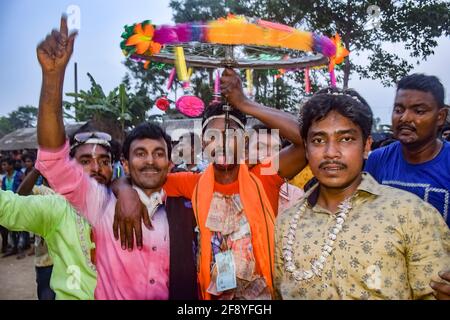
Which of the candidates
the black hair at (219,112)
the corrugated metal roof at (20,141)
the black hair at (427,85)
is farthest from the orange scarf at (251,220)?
the corrugated metal roof at (20,141)

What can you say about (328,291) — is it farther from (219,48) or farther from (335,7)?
(335,7)

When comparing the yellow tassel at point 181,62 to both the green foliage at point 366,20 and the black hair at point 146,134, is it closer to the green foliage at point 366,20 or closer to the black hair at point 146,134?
the black hair at point 146,134

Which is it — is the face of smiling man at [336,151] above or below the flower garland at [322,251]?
above

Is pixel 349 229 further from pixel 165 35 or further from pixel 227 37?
pixel 165 35

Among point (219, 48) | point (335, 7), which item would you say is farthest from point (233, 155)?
point (335, 7)

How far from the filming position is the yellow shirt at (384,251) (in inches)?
55.6

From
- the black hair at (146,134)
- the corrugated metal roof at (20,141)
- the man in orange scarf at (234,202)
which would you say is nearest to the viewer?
the man in orange scarf at (234,202)

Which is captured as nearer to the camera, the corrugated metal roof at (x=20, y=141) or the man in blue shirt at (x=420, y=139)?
the man in blue shirt at (x=420, y=139)

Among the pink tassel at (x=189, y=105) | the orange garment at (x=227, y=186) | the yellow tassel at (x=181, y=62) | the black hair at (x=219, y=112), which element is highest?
the pink tassel at (x=189, y=105)

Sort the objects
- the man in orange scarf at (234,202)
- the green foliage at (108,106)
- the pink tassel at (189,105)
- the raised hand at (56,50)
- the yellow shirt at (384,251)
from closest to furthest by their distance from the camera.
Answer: the yellow shirt at (384,251) → the raised hand at (56,50) → the man in orange scarf at (234,202) → the pink tassel at (189,105) → the green foliage at (108,106)

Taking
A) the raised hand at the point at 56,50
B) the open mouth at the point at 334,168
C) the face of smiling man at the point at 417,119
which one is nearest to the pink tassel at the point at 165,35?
the raised hand at the point at 56,50

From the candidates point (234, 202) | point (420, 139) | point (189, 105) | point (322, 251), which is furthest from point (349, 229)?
point (189, 105)

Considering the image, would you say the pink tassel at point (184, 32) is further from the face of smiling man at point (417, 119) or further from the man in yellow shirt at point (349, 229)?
the face of smiling man at point (417, 119)

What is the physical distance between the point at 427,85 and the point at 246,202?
3.99 ft
